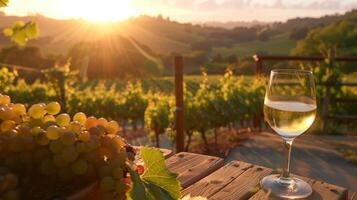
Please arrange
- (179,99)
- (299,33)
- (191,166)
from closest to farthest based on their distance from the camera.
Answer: (191,166), (179,99), (299,33)

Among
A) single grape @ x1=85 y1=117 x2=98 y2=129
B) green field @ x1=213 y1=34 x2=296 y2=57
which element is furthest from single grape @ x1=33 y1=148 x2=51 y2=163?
green field @ x1=213 y1=34 x2=296 y2=57

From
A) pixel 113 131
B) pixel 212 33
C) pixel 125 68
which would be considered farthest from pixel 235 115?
pixel 212 33

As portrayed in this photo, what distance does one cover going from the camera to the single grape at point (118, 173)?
0.70 metres

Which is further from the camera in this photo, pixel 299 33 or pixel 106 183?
pixel 299 33

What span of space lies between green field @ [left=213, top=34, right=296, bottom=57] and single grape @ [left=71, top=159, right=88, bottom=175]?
53.9m

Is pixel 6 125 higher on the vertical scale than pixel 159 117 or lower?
higher

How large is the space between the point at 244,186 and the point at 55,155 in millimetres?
681

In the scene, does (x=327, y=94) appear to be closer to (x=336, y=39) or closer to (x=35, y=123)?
(x=35, y=123)

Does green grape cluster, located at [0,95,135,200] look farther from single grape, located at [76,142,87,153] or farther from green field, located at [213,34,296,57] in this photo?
green field, located at [213,34,296,57]

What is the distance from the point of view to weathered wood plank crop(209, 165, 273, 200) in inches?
45.1

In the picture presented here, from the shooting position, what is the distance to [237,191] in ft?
3.87

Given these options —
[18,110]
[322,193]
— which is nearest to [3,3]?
[18,110]

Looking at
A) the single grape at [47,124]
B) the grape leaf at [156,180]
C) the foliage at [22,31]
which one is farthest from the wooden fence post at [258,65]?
the single grape at [47,124]

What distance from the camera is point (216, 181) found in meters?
1.25
